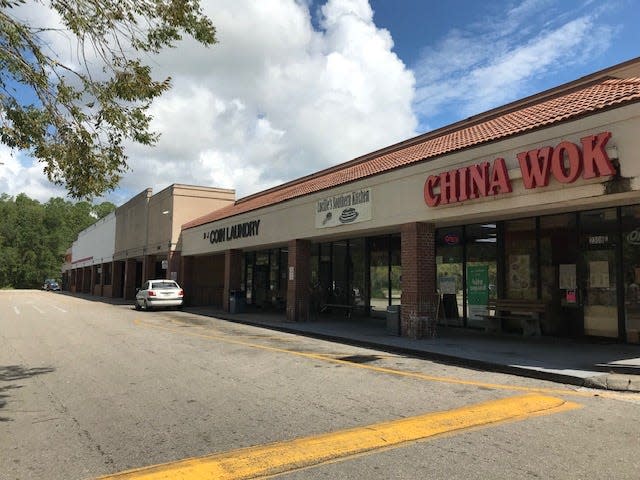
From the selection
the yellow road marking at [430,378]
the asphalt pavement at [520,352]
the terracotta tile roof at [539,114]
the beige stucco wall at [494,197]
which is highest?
the terracotta tile roof at [539,114]

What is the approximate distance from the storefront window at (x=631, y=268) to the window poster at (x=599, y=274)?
443mm

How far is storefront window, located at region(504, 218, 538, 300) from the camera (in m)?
14.1

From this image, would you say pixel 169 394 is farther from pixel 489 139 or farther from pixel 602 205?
pixel 602 205

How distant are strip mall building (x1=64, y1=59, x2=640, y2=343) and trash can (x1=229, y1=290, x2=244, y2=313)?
2627 mm

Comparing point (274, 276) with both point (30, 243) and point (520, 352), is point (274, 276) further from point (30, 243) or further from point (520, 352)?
point (30, 243)

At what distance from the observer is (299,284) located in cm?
1933

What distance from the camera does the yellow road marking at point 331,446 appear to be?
4.45 meters

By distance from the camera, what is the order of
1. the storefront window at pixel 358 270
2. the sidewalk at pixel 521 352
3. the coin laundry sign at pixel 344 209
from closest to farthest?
the sidewalk at pixel 521 352 → the coin laundry sign at pixel 344 209 → the storefront window at pixel 358 270

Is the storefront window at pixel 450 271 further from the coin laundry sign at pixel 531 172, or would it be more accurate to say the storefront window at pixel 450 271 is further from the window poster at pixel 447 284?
the coin laundry sign at pixel 531 172

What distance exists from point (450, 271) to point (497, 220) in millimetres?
2551

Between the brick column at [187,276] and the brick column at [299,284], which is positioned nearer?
the brick column at [299,284]

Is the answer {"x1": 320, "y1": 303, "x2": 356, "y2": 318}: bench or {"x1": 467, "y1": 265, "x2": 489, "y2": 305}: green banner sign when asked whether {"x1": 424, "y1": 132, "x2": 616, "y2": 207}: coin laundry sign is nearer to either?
{"x1": 467, "y1": 265, "x2": 489, "y2": 305}: green banner sign

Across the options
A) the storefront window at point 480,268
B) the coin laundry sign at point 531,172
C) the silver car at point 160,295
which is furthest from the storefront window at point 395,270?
the silver car at point 160,295

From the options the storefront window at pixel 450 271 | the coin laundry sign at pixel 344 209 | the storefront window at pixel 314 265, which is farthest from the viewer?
the storefront window at pixel 314 265
